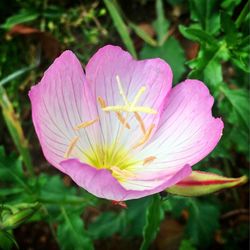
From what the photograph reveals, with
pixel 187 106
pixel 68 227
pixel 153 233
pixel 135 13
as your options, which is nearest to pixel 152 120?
pixel 187 106

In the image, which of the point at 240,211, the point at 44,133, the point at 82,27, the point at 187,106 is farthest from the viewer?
the point at 82,27

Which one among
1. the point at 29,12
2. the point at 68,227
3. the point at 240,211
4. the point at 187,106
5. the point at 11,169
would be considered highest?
the point at 29,12

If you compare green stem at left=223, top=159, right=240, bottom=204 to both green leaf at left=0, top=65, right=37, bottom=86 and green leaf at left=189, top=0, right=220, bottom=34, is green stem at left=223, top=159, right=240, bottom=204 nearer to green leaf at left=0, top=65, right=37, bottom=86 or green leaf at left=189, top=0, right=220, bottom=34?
green leaf at left=189, top=0, right=220, bottom=34

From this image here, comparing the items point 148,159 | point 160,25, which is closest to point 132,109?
point 148,159

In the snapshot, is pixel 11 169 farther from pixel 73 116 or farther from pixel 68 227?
pixel 73 116

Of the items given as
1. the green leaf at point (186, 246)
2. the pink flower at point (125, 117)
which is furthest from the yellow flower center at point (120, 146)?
the green leaf at point (186, 246)

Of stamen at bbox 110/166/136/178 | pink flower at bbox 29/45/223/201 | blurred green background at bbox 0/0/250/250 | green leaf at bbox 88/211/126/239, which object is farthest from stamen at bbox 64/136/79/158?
green leaf at bbox 88/211/126/239
